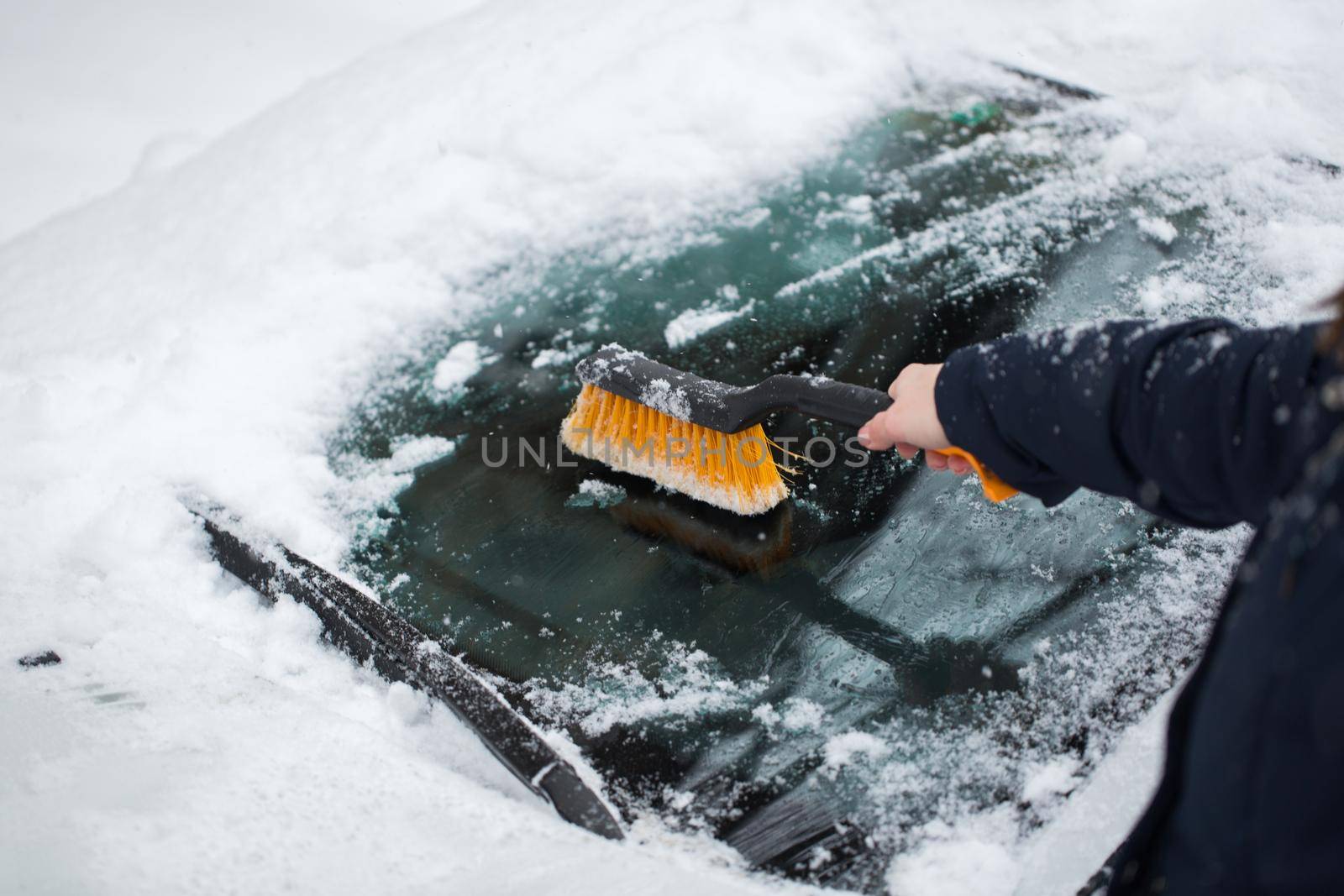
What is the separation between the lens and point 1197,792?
2.28 feet

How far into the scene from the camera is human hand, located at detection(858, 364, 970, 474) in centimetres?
117

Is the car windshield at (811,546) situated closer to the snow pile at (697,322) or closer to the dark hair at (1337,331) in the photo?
the snow pile at (697,322)

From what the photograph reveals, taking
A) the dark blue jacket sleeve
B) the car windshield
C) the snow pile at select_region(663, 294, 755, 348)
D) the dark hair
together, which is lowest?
the car windshield

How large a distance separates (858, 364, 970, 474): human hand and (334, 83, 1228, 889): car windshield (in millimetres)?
397

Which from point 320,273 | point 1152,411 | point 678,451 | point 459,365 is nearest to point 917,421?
point 1152,411

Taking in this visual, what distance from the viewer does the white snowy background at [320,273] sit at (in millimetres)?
1257

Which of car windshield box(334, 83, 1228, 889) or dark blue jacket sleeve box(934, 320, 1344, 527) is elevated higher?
dark blue jacket sleeve box(934, 320, 1344, 527)

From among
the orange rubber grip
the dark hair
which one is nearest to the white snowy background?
the orange rubber grip

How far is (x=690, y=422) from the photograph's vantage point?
1.78 meters

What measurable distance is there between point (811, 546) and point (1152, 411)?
0.93 meters

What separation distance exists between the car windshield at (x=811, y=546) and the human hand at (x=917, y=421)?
0.40 meters

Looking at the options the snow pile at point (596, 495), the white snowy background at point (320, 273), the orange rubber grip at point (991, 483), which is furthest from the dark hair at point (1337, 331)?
the snow pile at point (596, 495)

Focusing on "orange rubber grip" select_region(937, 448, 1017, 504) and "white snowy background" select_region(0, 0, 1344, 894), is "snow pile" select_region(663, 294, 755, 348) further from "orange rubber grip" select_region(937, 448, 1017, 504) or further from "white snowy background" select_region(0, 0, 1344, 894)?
"orange rubber grip" select_region(937, 448, 1017, 504)

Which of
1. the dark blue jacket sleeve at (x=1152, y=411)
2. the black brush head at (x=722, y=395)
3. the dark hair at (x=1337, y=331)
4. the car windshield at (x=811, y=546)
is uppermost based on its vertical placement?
the dark hair at (x=1337, y=331)
